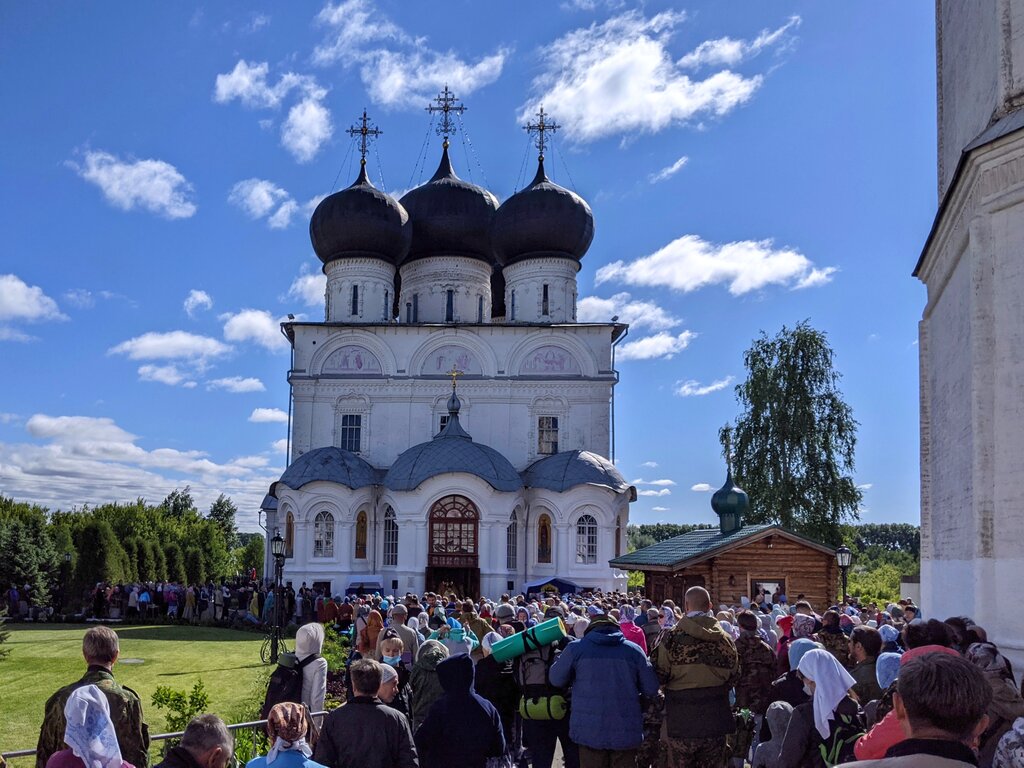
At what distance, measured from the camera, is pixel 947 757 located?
108 inches

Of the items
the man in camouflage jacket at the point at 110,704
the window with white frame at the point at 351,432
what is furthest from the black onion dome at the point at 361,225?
the man in camouflage jacket at the point at 110,704

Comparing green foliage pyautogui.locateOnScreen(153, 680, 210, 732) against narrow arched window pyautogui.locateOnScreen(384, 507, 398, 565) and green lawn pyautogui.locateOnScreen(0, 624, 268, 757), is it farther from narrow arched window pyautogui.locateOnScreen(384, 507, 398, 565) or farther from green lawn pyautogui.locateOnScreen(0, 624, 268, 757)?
narrow arched window pyautogui.locateOnScreen(384, 507, 398, 565)

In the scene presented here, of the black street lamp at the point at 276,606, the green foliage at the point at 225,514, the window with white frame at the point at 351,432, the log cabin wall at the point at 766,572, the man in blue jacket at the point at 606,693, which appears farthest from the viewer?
the green foliage at the point at 225,514

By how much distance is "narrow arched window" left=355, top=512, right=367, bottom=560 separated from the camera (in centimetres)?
3070

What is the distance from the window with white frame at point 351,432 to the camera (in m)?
33.1

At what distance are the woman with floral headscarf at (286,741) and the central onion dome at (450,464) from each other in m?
24.9

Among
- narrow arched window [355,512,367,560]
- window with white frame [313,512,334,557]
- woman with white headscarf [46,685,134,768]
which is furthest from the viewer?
narrow arched window [355,512,367,560]

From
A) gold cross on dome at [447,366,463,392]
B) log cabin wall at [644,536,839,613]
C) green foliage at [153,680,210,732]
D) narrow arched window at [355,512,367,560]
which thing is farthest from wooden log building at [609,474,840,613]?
gold cross on dome at [447,366,463,392]

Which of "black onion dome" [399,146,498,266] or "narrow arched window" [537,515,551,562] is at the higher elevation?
"black onion dome" [399,146,498,266]

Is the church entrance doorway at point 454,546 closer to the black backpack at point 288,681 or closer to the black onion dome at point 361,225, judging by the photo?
the black onion dome at point 361,225

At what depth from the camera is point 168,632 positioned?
2528 centimetres

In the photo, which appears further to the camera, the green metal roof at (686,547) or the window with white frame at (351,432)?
the window with white frame at (351,432)

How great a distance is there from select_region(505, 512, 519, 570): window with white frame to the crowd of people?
21762mm

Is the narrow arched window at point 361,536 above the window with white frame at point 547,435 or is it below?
below
